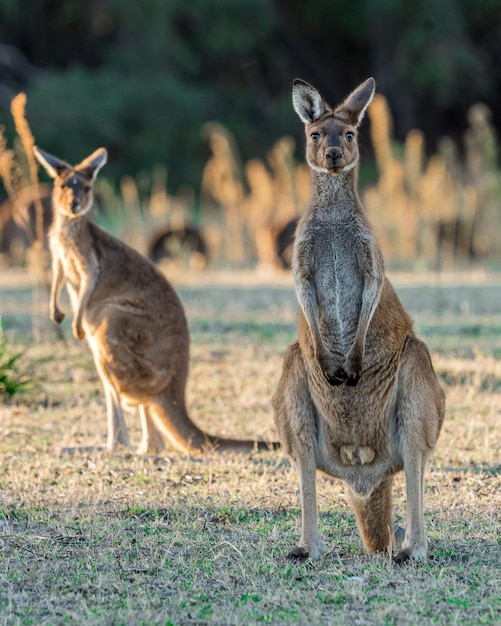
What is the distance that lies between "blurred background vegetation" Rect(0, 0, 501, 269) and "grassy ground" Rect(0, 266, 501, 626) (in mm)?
8646

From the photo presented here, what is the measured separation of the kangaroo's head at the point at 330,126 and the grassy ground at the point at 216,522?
139cm

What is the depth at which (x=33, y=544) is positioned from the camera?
397 cm

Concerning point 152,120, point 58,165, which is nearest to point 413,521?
point 58,165

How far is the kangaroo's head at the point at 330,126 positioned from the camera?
3.98 meters

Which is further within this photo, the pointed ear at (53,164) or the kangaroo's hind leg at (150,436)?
the pointed ear at (53,164)

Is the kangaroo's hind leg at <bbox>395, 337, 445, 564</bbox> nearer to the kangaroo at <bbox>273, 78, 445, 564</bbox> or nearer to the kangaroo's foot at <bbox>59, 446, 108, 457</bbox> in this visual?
the kangaroo at <bbox>273, 78, 445, 564</bbox>

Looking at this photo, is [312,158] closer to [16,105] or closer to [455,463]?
Answer: [455,463]

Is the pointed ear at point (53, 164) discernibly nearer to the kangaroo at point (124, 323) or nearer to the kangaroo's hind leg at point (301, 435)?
the kangaroo at point (124, 323)

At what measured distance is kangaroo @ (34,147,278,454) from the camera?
18.5 feet

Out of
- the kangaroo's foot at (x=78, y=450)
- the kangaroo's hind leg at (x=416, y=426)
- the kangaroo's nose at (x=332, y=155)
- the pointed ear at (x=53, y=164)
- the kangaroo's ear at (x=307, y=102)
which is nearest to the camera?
the kangaroo's hind leg at (x=416, y=426)

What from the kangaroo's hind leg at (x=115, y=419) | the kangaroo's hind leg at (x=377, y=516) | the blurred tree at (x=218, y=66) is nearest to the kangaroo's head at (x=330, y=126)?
the kangaroo's hind leg at (x=377, y=516)

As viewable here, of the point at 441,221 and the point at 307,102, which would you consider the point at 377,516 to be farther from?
the point at 441,221

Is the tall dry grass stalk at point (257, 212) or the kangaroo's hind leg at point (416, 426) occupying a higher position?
the tall dry grass stalk at point (257, 212)

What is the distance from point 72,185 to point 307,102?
260cm
